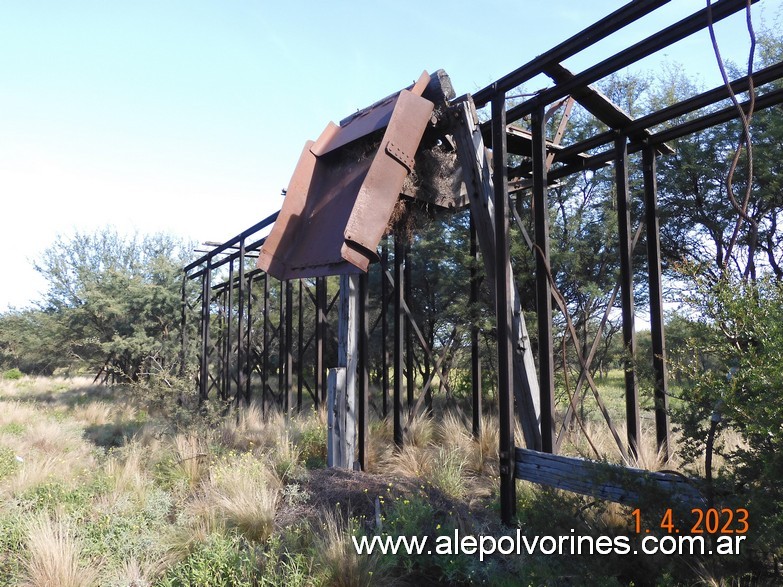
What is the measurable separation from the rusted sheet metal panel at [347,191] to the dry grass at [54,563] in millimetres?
2836

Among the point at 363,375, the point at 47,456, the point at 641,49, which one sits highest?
the point at 641,49

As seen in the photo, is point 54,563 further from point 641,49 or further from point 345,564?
point 641,49

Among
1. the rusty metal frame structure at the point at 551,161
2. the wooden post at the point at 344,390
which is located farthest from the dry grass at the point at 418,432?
the rusty metal frame structure at the point at 551,161

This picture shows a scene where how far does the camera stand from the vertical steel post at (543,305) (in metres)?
4.54

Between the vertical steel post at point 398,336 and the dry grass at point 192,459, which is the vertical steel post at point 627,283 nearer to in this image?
the vertical steel post at point 398,336

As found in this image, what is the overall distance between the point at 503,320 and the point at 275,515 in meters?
2.67

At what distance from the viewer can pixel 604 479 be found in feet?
11.3

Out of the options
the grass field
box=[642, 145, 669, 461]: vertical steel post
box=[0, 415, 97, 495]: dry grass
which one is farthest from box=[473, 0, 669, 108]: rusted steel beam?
box=[0, 415, 97, 495]: dry grass

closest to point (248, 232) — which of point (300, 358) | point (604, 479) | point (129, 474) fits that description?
point (300, 358)

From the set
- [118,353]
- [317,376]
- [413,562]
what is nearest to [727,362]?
[413,562]

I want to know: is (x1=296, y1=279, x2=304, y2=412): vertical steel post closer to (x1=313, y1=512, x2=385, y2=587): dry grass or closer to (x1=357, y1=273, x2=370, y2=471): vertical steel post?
(x1=357, y1=273, x2=370, y2=471): vertical steel post

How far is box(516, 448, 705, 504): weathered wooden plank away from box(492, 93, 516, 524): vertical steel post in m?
0.13

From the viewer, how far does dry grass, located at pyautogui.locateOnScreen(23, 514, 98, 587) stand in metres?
3.80

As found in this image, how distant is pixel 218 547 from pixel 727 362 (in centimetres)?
366
